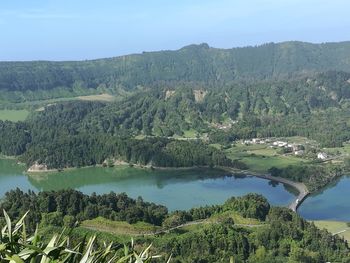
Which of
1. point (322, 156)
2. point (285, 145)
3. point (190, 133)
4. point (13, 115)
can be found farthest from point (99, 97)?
point (322, 156)

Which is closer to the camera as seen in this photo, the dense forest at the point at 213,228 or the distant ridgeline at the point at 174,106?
the dense forest at the point at 213,228

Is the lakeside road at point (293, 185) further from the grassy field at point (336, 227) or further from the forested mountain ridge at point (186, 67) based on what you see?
the forested mountain ridge at point (186, 67)

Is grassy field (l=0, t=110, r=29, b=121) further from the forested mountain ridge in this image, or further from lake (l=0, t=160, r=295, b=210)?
lake (l=0, t=160, r=295, b=210)

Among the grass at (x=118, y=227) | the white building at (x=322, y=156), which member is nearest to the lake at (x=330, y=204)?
the white building at (x=322, y=156)

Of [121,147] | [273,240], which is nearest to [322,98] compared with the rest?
[121,147]

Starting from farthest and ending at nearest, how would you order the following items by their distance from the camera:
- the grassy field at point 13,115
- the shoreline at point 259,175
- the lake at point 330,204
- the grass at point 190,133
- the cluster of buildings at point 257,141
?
the grassy field at point 13,115 → the grass at point 190,133 → the cluster of buildings at point 257,141 → the shoreline at point 259,175 → the lake at point 330,204

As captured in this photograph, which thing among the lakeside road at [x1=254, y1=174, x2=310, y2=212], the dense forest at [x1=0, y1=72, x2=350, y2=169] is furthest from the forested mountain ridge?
the lakeside road at [x1=254, y1=174, x2=310, y2=212]
